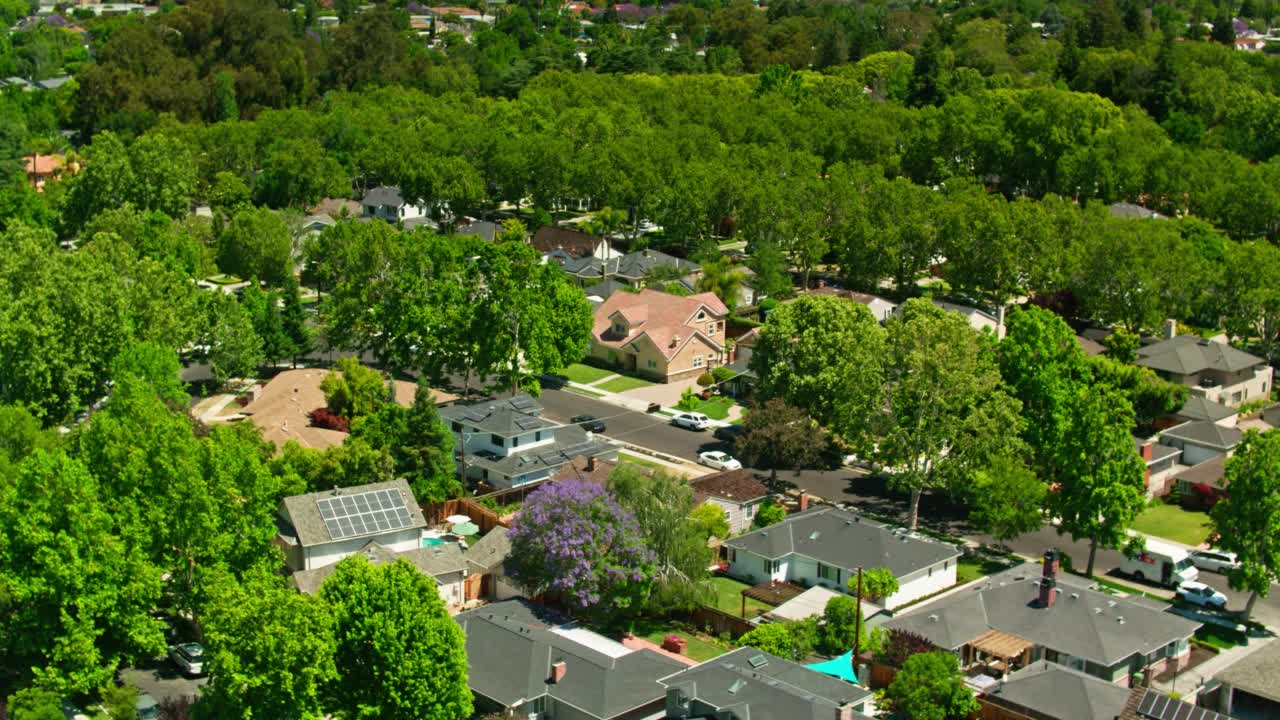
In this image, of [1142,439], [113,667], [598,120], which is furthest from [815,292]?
[113,667]

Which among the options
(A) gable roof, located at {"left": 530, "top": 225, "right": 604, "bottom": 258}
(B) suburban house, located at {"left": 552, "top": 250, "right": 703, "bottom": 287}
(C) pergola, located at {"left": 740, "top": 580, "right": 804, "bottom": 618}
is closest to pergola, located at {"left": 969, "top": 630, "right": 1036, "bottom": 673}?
(C) pergola, located at {"left": 740, "top": 580, "right": 804, "bottom": 618}

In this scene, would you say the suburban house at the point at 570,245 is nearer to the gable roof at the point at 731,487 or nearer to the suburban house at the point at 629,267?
the suburban house at the point at 629,267

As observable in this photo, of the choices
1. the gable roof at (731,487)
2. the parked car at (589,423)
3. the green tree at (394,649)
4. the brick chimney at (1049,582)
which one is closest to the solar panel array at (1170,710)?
the brick chimney at (1049,582)

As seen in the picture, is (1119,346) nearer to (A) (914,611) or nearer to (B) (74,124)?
(A) (914,611)

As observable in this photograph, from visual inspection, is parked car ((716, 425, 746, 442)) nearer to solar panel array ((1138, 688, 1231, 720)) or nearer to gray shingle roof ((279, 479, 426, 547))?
gray shingle roof ((279, 479, 426, 547))

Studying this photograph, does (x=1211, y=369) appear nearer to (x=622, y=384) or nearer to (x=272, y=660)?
(x=622, y=384)

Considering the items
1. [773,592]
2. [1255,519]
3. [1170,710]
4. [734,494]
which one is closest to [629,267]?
[734,494]
